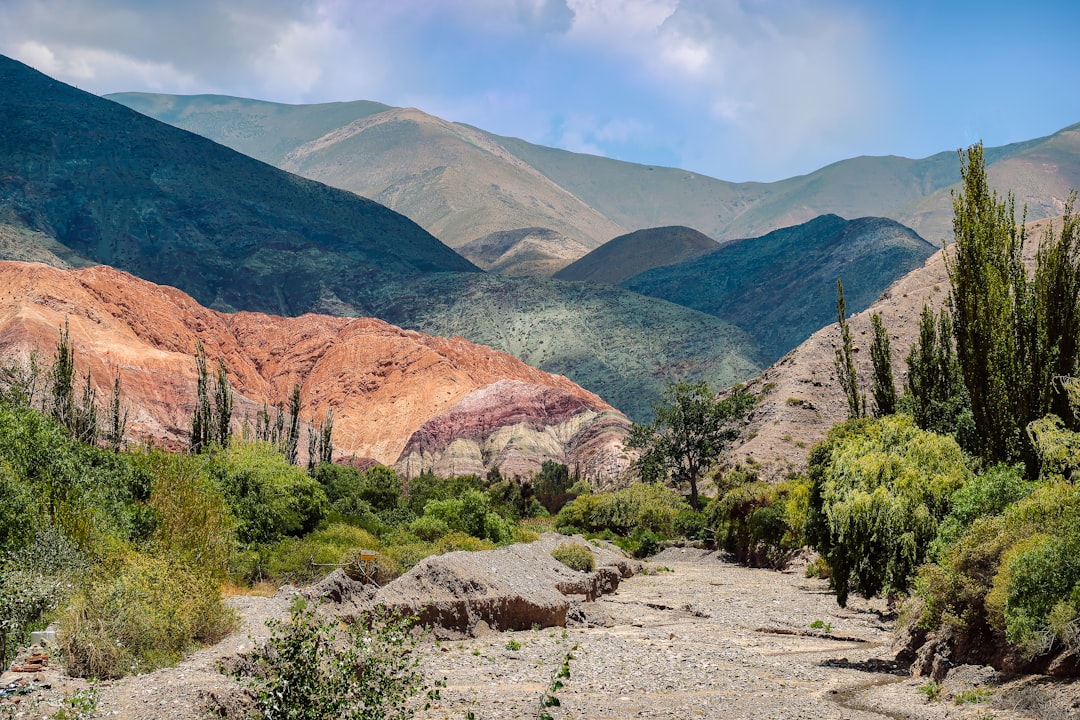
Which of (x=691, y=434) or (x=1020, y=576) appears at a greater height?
(x=691, y=434)

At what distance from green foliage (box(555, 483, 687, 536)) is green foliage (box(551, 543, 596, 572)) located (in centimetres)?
2431

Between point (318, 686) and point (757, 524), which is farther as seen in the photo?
point (757, 524)

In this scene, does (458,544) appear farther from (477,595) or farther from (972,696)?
(972,696)

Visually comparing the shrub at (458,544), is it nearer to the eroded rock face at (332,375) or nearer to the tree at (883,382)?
the tree at (883,382)

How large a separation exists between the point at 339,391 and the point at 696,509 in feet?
229

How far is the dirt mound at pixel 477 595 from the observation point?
23875 millimetres

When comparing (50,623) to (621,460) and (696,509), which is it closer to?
(696,509)

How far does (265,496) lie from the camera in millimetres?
42250

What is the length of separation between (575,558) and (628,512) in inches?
1083

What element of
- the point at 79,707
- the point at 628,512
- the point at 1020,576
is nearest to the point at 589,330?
the point at 628,512

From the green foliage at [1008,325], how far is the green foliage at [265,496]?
83.1ft

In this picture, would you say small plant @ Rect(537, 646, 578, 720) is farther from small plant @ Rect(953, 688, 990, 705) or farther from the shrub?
the shrub

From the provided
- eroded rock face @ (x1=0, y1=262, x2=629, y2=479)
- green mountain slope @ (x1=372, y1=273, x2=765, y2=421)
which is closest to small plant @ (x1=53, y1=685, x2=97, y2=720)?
eroded rock face @ (x1=0, y1=262, x2=629, y2=479)

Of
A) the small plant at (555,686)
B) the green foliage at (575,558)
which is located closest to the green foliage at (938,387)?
the green foliage at (575,558)
